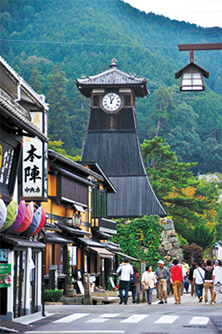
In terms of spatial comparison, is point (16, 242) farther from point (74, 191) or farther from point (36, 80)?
point (36, 80)

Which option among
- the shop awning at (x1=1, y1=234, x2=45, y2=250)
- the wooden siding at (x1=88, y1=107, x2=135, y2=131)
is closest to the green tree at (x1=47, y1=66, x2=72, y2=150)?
the wooden siding at (x1=88, y1=107, x2=135, y2=131)

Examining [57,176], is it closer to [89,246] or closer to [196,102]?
[89,246]

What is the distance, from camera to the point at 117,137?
177 feet

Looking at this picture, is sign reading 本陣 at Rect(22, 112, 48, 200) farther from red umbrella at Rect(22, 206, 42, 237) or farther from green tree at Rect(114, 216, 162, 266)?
green tree at Rect(114, 216, 162, 266)

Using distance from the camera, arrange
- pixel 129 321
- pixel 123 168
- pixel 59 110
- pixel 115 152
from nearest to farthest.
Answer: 1. pixel 129 321
2. pixel 123 168
3. pixel 115 152
4. pixel 59 110

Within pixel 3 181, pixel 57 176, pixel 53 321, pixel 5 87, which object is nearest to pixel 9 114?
pixel 3 181

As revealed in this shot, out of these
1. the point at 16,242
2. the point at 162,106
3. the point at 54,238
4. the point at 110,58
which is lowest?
the point at 16,242

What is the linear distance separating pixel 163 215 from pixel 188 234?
1785 cm

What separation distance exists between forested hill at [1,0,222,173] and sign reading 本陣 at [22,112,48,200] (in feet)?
260

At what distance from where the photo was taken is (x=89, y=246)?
109 ft

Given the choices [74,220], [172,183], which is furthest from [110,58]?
[74,220]

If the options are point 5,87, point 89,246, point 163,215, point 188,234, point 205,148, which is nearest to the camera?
point 5,87

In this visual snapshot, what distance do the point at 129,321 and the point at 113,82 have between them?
1561 inches

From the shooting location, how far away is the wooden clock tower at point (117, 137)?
5166 centimetres
